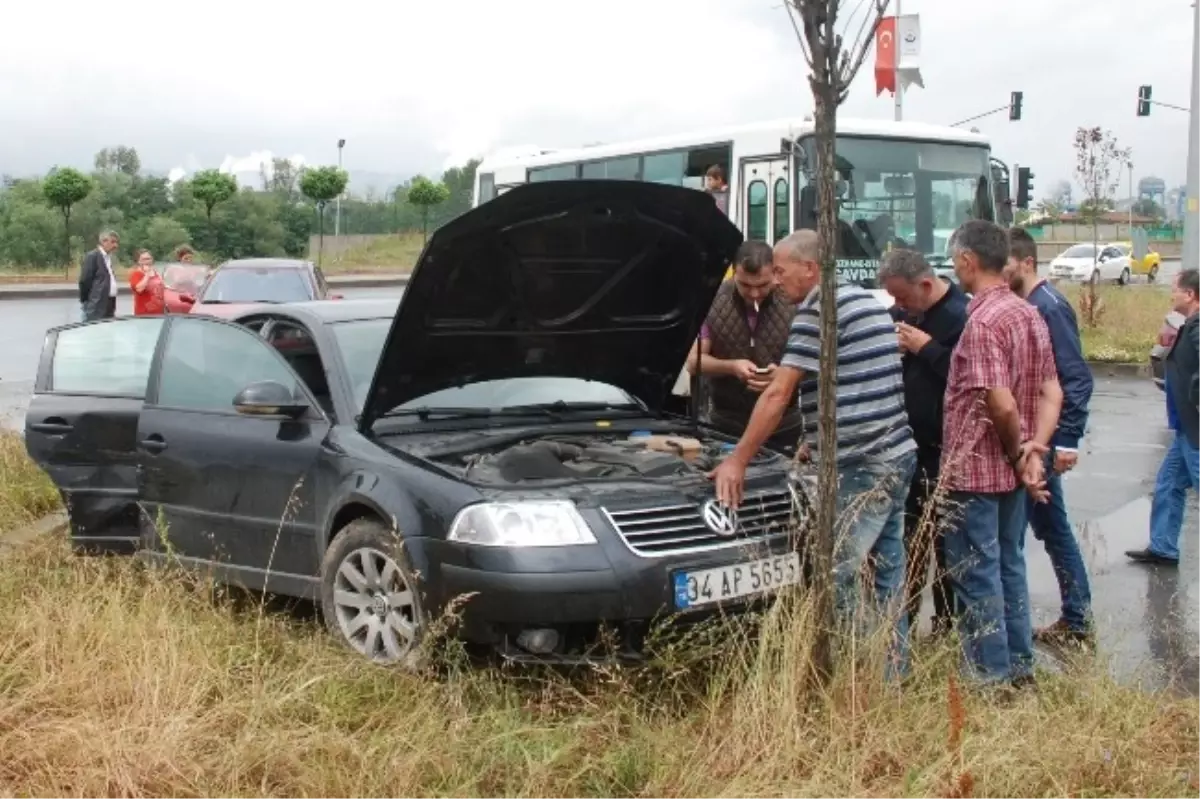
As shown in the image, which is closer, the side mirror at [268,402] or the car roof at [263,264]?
the side mirror at [268,402]

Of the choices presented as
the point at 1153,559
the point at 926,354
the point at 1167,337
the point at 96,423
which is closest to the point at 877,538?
the point at 926,354

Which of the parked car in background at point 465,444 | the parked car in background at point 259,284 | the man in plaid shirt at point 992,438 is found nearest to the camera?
the parked car in background at point 465,444

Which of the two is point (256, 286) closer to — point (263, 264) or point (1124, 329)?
point (263, 264)

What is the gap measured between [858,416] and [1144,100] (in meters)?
32.5

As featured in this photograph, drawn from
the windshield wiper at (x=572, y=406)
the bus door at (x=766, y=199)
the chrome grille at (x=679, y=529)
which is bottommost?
the chrome grille at (x=679, y=529)

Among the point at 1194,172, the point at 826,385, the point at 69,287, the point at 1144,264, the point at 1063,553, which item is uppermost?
the point at 1194,172

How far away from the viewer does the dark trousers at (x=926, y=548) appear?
477cm

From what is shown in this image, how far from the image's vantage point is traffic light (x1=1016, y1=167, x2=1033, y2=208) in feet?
46.9

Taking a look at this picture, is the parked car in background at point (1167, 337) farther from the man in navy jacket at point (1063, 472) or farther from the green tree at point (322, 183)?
the green tree at point (322, 183)

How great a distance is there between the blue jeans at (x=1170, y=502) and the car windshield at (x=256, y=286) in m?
10.6

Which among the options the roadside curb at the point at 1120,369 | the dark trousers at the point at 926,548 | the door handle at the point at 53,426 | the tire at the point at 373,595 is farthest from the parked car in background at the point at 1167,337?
the roadside curb at the point at 1120,369

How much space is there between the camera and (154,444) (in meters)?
5.85

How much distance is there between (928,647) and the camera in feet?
14.8

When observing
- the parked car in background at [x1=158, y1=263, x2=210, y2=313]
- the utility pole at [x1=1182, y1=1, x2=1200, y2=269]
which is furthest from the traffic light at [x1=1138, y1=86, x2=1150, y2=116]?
the parked car in background at [x1=158, y1=263, x2=210, y2=313]
